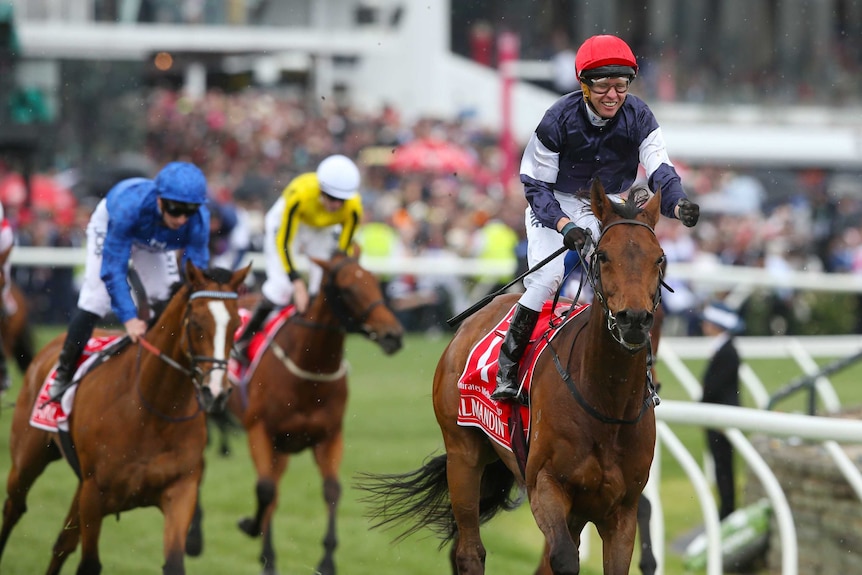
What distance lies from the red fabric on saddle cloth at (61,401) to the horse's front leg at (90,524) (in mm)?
494

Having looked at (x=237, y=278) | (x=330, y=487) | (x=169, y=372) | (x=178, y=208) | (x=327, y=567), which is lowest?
(x=327, y=567)

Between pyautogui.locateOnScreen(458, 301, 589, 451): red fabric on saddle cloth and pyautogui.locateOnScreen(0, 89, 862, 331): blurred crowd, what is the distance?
7378 millimetres

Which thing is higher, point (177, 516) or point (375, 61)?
point (375, 61)

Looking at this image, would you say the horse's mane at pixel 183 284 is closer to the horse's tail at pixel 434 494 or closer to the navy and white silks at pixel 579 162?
the horse's tail at pixel 434 494

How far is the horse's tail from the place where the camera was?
548 cm

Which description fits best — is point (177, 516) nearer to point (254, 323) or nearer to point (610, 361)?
point (610, 361)

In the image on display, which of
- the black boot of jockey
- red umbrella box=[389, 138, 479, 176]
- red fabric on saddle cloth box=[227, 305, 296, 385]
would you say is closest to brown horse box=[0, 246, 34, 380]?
the black boot of jockey

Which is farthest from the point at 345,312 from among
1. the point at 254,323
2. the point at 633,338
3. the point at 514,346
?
Result: the point at 633,338

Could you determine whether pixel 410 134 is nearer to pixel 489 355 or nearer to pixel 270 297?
pixel 270 297

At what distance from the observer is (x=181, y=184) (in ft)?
19.6

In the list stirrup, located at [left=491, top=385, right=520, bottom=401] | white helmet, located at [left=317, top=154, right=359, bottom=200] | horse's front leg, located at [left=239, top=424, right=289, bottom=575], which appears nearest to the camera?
stirrup, located at [left=491, top=385, right=520, bottom=401]

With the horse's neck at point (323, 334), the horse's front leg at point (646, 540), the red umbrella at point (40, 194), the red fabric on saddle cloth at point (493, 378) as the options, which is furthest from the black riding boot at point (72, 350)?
the red umbrella at point (40, 194)

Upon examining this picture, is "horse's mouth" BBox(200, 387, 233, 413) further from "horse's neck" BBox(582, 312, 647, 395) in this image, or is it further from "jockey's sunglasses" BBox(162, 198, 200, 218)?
"horse's neck" BBox(582, 312, 647, 395)

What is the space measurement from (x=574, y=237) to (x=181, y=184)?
7.77 feet
